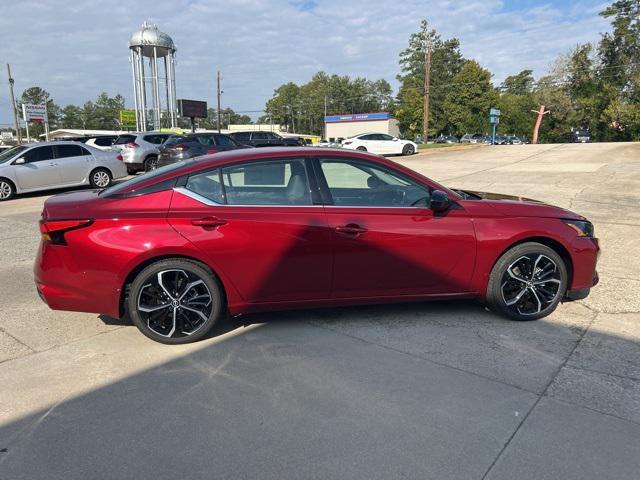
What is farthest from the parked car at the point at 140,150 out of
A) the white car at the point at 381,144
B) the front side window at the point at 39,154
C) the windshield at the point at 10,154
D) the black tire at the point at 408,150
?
the black tire at the point at 408,150

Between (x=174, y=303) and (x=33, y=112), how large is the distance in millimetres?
34710

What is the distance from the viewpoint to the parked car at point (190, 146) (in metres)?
16.7

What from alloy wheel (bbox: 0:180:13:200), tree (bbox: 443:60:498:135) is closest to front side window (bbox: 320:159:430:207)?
alloy wheel (bbox: 0:180:13:200)

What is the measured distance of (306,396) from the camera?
3166 mm

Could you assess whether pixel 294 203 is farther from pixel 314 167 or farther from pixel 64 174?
pixel 64 174

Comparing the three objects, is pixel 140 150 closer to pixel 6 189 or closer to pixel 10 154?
pixel 10 154

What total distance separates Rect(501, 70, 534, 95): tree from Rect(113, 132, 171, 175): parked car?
10808cm

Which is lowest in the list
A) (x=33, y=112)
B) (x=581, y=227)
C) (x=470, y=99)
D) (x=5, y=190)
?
(x=5, y=190)

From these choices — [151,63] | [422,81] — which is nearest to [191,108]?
[151,63]

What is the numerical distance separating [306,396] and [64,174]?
13807 millimetres

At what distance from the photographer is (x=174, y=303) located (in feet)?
12.7

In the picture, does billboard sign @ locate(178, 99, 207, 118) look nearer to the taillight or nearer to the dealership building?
the dealership building

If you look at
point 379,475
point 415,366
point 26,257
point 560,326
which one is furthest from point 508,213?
point 26,257

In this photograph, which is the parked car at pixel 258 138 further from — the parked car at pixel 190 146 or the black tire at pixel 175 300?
the black tire at pixel 175 300
